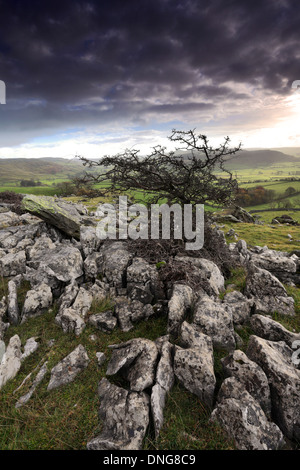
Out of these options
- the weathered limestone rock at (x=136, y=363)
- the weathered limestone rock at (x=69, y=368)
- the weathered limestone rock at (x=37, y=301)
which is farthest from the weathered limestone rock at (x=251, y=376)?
the weathered limestone rock at (x=37, y=301)

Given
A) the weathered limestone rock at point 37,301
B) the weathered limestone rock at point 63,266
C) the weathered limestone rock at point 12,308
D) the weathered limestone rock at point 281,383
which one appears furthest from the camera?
the weathered limestone rock at point 63,266

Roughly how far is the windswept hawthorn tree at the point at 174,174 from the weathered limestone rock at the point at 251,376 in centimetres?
836

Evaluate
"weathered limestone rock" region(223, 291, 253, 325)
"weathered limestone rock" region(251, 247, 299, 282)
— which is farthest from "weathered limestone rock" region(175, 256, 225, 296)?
"weathered limestone rock" region(251, 247, 299, 282)

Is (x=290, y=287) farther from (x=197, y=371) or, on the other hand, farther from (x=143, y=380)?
(x=143, y=380)

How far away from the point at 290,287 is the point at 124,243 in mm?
8297

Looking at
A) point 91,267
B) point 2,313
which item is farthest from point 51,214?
point 2,313

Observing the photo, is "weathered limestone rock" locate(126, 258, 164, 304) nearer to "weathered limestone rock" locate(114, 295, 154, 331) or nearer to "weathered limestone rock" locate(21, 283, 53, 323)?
"weathered limestone rock" locate(114, 295, 154, 331)

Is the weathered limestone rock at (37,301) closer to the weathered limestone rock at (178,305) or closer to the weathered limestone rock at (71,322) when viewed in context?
the weathered limestone rock at (71,322)

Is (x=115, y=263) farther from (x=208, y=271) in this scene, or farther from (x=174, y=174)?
(x=174, y=174)

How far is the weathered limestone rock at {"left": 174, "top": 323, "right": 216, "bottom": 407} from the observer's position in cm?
471

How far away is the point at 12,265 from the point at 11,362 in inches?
207

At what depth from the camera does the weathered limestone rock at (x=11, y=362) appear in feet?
17.7

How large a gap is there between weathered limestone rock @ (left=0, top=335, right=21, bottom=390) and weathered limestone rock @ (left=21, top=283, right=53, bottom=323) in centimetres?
138
